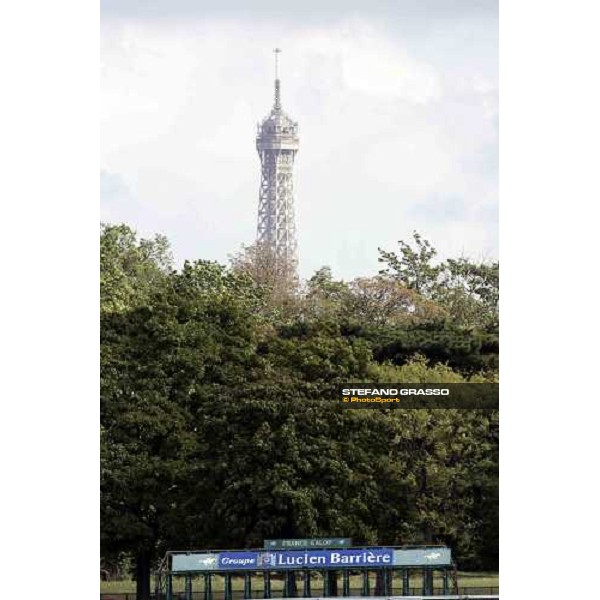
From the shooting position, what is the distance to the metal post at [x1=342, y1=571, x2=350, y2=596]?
71.6 feet

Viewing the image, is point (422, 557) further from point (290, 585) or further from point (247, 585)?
point (247, 585)

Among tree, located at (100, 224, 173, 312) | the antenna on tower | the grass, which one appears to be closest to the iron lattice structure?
the antenna on tower

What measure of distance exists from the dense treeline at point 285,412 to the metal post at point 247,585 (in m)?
0.33

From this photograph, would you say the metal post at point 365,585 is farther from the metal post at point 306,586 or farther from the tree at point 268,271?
the tree at point 268,271

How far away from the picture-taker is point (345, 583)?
71.7ft

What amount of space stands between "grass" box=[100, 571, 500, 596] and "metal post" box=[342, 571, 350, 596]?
3cm

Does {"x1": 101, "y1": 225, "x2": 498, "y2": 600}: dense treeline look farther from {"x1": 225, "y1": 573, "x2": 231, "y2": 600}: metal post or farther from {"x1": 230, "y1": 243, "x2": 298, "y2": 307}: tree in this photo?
{"x1": 225, "y1": 573, "x2": 231, "y2": 600}: metal post

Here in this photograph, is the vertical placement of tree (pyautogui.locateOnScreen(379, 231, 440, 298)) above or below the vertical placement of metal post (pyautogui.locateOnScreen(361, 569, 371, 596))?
above

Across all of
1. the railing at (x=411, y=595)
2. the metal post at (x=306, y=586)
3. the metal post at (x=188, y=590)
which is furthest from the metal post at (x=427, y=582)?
the metal post at (x=188, y=590)

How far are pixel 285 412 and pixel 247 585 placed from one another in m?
1.70

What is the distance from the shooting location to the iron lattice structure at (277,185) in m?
21.8

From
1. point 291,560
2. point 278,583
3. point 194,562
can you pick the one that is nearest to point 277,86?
point 291,560
